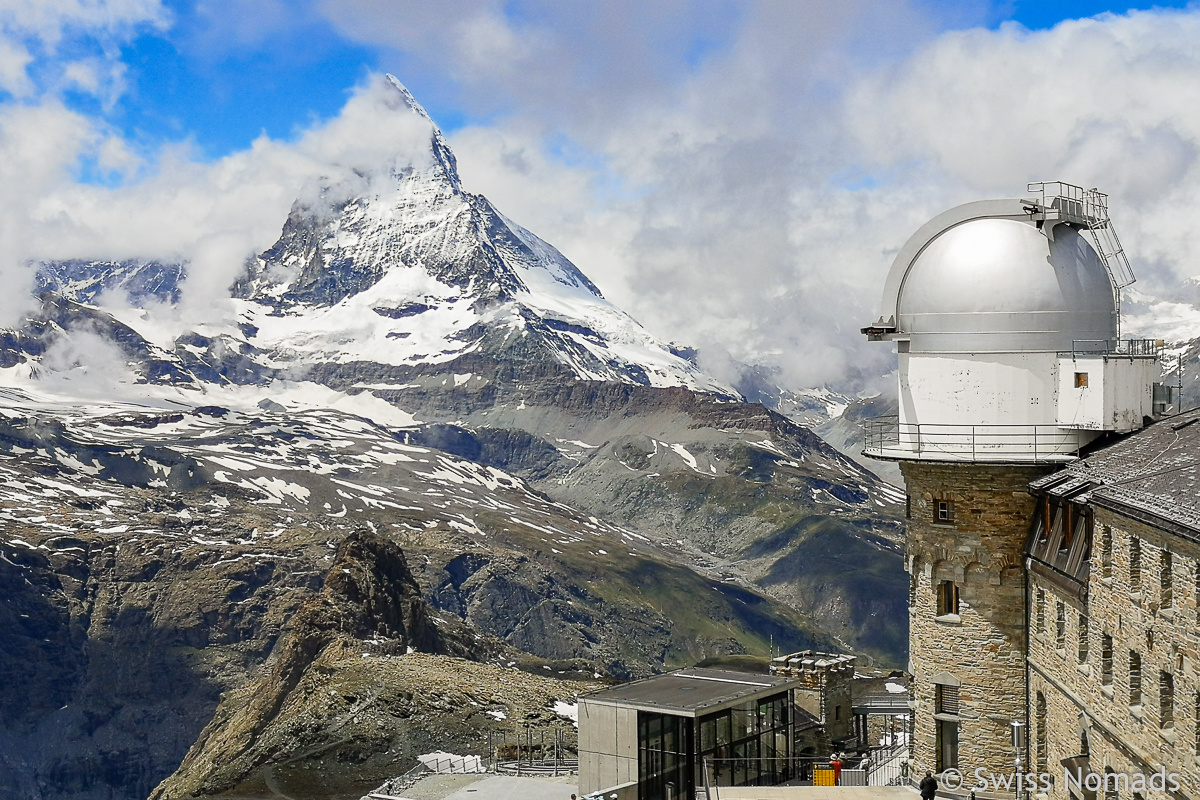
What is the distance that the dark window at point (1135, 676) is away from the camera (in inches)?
1407

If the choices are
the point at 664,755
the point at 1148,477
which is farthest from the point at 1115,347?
the point at 664,755

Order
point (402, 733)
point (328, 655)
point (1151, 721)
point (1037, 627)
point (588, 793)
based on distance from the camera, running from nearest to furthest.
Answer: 1. point (1151, 721)
2. point (1037, 627)
3. point (588, 793)
4. point (402, 733)
5. point (328, 655)

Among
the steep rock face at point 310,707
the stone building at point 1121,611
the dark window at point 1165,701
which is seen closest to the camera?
the stone building at point 1121,611

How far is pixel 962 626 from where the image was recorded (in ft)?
156

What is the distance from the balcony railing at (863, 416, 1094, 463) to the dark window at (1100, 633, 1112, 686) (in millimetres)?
8107

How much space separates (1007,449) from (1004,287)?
544cm

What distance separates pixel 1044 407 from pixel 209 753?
112m

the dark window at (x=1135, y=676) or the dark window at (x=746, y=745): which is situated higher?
the dark window at (x=1135, y=676)

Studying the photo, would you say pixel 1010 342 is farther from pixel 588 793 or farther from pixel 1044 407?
pixel 588 793

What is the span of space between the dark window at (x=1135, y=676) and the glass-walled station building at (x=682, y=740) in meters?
21.2

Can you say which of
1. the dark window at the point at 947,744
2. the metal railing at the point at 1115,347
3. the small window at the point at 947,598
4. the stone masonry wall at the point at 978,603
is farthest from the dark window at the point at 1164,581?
the dark window at the point at 947,744

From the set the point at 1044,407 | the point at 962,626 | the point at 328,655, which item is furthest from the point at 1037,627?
the point at 328,655

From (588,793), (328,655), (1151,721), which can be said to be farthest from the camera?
(328,655)

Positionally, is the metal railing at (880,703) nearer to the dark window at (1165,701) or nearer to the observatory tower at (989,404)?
the observatory tower at (989,404)
